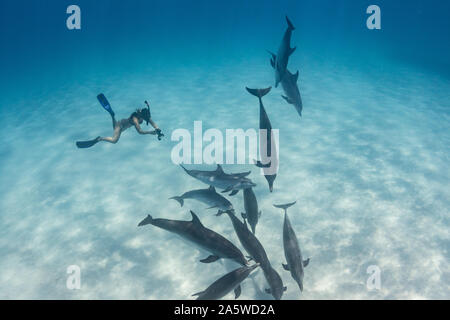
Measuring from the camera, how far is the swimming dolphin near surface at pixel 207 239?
3.88 meters

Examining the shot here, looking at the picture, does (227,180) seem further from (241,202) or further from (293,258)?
(241,202)

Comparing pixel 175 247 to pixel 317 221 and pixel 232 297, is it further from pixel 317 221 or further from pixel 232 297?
pixel 317 221

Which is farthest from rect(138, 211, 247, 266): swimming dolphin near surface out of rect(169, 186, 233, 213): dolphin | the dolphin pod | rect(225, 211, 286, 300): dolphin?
rect(169, 186, 233, 213): dolphin

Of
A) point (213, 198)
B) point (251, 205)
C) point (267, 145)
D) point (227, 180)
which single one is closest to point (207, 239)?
point (251, 205)

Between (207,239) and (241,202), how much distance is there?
3.16 meters

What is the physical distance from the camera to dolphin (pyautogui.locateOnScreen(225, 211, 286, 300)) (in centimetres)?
368

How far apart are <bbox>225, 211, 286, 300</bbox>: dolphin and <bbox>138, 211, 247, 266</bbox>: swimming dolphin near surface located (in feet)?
0.79

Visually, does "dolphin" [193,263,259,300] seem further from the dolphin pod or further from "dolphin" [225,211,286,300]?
"dolphin" [225,211,286,300]

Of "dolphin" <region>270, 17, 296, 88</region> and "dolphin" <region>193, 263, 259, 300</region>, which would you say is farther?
"dolphin" <region>270, 17, 296, 88</region>

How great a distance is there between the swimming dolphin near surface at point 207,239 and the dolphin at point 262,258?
24cm

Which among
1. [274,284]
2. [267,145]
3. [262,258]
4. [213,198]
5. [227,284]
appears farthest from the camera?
[213,198]

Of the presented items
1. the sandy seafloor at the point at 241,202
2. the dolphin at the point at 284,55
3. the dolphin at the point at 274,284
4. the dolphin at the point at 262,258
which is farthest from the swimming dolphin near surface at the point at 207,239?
the dolphin at the point at 284,55

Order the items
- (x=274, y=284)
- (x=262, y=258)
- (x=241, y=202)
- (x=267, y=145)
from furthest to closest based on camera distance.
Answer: (x=241, y=202), (x=267, y=145), (x=262, y=258), (x=274, y=284)

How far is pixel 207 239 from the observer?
13.4 feet
